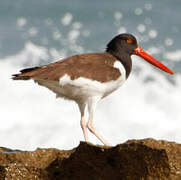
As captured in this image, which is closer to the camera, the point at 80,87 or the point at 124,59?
the point at 80,87

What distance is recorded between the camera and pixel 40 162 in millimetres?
4668

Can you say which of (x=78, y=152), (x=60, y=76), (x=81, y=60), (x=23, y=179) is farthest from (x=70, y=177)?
(x=81, y=60)

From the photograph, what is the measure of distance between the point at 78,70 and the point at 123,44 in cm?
158

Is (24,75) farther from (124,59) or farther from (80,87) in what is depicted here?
(124,59)

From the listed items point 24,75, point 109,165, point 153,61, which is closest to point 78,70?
point 24,75

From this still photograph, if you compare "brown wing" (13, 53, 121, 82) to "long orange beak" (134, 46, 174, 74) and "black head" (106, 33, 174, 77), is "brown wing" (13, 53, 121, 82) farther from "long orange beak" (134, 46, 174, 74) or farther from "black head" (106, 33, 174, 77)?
"long orange beak" (134, 46, 174, 74)

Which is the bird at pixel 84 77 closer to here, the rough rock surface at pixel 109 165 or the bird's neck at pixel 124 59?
the bird's neck at pixel 124 59

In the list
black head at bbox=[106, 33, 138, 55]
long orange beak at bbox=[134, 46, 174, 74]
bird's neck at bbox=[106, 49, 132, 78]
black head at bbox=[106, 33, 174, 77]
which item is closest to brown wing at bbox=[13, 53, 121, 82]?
bird's neck at bbox=[106, 49, 132, 78]

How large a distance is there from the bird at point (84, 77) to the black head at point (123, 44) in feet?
1.02

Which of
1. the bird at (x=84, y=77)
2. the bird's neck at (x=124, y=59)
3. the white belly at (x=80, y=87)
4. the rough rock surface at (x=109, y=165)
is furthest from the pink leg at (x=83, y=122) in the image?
the rough rock surface at (x=109, y=165)

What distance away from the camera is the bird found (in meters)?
6.45

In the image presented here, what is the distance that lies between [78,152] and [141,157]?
0.77 metres

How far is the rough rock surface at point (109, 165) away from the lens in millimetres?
3998

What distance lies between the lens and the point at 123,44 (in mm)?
7605
